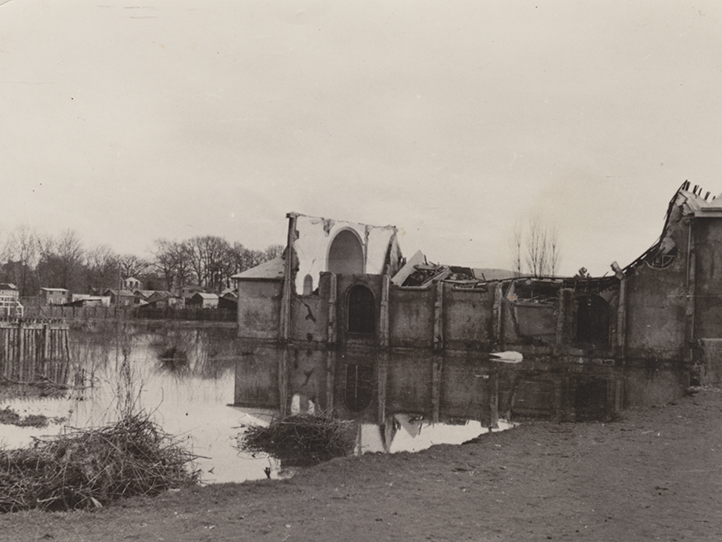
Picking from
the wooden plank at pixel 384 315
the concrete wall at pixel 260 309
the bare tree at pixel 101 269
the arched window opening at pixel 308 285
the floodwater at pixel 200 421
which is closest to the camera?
the floodwater at pixel 200 421

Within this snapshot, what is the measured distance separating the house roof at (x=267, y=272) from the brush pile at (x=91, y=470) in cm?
2104

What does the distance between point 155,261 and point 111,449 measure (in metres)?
75.9

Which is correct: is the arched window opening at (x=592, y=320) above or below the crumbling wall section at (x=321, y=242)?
below

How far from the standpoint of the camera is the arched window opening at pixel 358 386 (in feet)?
39.2

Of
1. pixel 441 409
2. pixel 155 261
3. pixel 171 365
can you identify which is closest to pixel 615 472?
pixel 441 409

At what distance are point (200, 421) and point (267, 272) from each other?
18.8 m

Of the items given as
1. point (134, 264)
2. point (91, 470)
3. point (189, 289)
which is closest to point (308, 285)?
point (91, 470)

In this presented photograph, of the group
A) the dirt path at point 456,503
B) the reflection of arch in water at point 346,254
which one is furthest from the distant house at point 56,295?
the dirt path at point 456,503

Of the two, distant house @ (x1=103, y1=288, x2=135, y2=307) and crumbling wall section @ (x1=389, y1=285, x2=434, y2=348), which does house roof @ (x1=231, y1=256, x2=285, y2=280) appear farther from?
distant house @ (x1=103, y1=288, x2=135, y2=307)

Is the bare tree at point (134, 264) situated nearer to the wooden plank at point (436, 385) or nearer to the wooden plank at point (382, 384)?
the wooden plank at point (382, 384)

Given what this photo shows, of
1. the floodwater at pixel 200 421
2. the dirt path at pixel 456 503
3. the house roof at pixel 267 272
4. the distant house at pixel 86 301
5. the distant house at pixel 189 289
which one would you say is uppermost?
the house roof at pixel 267 272

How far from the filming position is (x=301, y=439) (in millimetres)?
8406

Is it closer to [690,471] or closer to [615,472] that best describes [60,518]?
[615,472]

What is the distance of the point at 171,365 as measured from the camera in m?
17.7
